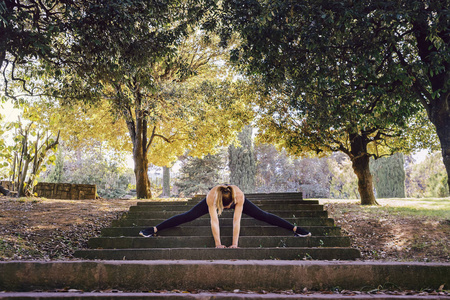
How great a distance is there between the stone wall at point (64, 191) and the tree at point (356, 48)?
992cm

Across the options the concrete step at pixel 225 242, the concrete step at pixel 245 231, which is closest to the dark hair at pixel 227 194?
the concrete step at pixel 225 242

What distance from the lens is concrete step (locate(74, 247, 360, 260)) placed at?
505cm

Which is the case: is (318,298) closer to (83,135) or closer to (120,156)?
(83,135)

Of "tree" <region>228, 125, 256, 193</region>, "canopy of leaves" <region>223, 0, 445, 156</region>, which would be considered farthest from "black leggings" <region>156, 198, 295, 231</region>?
"tree" <region>228, 125, 256, 193</region>

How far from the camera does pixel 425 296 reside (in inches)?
120

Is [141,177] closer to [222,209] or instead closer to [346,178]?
[222,209]

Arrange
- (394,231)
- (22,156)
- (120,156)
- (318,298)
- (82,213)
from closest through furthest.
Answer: (318,298), (394,231), (82,213), (22,156), (120,156)

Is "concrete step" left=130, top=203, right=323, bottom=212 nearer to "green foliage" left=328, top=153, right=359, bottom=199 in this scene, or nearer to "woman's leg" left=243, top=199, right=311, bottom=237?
"woman's leg" left=243, top=199, right=311, bottom=237

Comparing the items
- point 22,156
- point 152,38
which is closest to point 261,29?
point 152,38

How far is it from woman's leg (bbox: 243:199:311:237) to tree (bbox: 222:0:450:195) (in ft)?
11.9

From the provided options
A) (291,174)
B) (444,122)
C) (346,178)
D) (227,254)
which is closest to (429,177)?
(346,178)

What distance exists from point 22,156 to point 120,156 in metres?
10.2

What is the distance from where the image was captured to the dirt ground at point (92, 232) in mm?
6238

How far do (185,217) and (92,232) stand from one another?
9.26 ft
